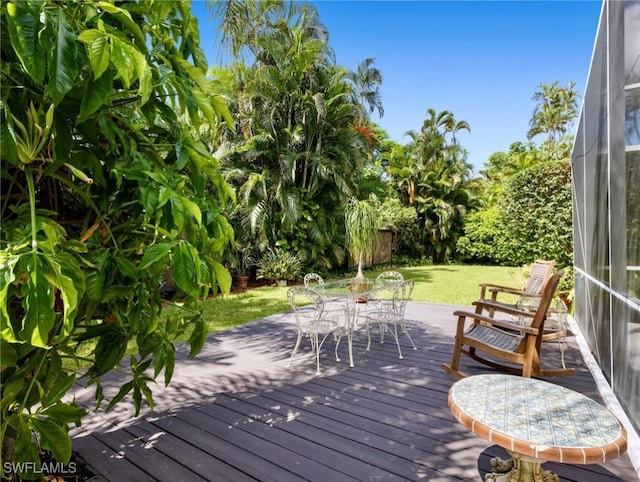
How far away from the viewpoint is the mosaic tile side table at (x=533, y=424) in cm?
161

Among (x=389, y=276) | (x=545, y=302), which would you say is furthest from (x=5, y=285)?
(x=389, y=276)

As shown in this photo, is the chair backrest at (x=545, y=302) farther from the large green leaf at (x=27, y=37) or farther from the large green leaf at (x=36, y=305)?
the large green leaf at (x=27, y=37)

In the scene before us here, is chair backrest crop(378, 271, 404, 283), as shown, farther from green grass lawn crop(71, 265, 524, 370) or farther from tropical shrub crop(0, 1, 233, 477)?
tropical shrub crop(0, 1, 233, 477)

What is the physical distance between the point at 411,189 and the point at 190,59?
16541 mm

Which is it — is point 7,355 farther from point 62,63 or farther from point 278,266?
point 278,266

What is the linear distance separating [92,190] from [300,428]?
7.22 feet

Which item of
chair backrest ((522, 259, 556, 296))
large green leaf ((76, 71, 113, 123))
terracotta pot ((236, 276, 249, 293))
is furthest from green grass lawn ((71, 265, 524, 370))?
large green leaf ((76, 71, 113, 123))

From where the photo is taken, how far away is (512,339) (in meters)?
3.43

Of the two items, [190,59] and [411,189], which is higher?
[411,189]

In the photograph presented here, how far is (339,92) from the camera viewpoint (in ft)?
36.4

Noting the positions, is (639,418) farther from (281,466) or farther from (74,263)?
(74,263)

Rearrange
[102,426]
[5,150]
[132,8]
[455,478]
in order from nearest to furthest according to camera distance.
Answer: [5,150], [132,8], [455,478], [102,426]

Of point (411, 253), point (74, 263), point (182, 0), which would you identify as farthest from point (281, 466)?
point (411, 253)

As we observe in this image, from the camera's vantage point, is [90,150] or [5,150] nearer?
[5,150]
